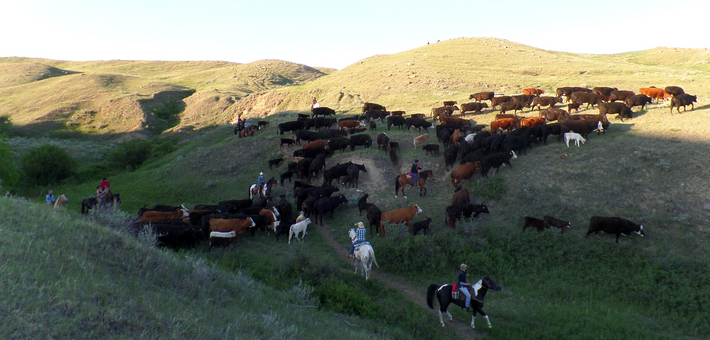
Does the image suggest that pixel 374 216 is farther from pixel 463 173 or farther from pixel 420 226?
pixel 463 173

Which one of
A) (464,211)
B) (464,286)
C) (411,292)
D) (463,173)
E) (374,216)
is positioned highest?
(463,173)

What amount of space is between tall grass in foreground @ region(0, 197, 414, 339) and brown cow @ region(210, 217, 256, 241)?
17.4 ft

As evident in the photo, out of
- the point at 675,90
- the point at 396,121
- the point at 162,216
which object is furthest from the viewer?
the point at 396,121

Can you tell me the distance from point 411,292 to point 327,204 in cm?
647

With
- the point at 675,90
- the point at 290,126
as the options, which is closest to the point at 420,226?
the point at 290,126

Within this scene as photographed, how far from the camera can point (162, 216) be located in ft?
52.0

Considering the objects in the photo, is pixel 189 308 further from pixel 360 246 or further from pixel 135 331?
pixel 360 246

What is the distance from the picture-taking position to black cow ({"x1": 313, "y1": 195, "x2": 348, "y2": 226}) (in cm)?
1622

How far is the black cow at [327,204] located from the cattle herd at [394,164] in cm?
4

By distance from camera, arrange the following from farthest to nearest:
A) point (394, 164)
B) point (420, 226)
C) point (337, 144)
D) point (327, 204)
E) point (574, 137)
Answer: point (337, 144), point (394, 164), point (574, 137), point (327, 204), point (420, 226)

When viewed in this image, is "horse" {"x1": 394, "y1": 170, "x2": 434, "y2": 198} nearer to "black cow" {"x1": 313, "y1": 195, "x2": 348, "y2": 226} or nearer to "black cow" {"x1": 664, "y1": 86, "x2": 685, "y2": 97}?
"black cow" {"x1": 313, "y1": 195, "x2": 348, "y2": 226}

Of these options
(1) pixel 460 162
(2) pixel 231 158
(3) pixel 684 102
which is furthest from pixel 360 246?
(3) pixel 684 102

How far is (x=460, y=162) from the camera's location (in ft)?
60.7

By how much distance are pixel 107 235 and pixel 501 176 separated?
14.2 metres
